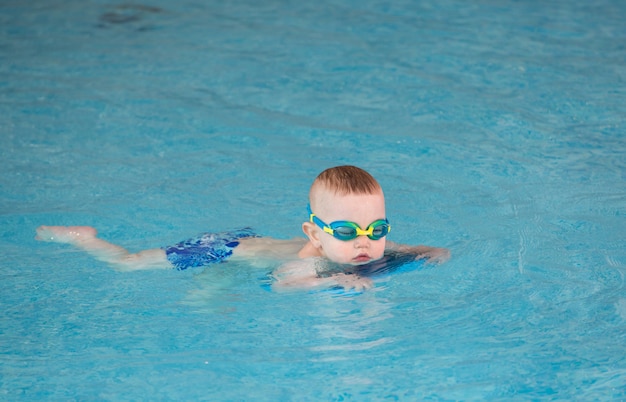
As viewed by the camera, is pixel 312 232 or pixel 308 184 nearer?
pixel 312 232

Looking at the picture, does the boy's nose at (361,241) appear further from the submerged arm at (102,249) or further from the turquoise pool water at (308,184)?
the submerged arm at (102,249)

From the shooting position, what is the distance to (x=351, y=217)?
15.2 feet

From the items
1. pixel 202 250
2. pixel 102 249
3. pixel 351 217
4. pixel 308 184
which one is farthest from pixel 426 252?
pixel 102 249

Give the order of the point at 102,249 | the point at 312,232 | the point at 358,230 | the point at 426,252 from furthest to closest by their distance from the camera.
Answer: the point at 102,249
the point at 426,252
the point at 312,232
the point at 358,230

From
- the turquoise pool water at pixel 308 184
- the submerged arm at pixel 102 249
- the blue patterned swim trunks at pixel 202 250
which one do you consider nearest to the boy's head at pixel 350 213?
the turquoise pool water at pixel 308 184

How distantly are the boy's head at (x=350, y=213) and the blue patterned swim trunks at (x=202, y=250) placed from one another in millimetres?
635

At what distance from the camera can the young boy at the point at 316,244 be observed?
4.64 metres

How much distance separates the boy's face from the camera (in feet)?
15.2

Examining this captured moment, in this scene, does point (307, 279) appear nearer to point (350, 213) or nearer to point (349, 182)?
point (350, 213)

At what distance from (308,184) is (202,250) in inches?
50.6

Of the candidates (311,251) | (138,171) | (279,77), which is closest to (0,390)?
(311,251)

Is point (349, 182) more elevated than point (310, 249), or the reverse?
point (349, 182)

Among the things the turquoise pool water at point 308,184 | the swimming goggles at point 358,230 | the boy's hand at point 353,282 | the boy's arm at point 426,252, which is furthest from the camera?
the boy's arm at point 426,252

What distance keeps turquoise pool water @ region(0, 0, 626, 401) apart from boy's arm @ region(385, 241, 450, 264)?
0.40 ft
